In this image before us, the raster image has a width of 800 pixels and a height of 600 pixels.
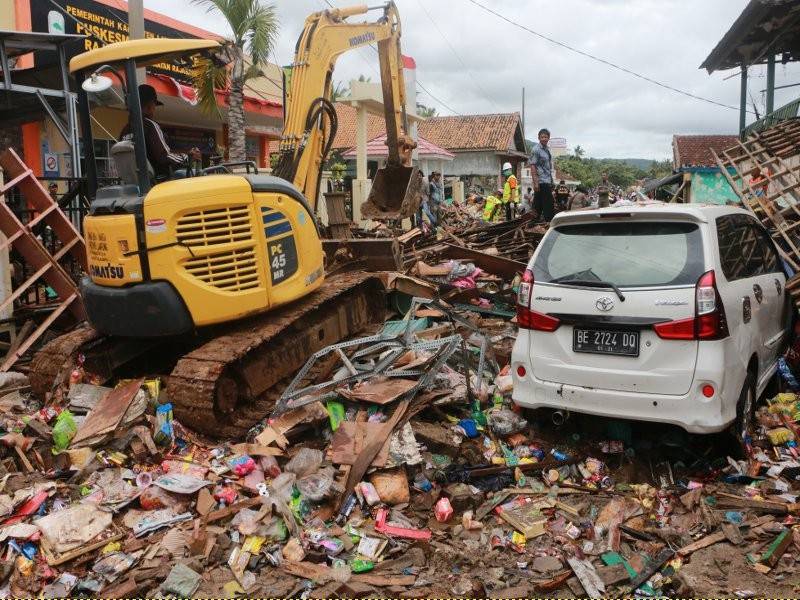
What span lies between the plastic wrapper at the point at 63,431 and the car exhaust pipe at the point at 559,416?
3.91m

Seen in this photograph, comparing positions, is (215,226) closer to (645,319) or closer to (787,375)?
(645,319)

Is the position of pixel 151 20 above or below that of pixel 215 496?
above

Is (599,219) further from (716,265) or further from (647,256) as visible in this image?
(716,265)

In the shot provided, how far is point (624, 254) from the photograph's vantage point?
16.6 ft

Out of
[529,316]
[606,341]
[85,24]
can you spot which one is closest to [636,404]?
[606,341]

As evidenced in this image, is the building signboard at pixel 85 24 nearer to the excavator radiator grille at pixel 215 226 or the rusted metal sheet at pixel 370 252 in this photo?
the rusted metal sheet at pixel 370 252

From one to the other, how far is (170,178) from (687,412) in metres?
4.75

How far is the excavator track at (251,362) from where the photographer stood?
5512mm

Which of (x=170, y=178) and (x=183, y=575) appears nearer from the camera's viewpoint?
(x=183, y=575)

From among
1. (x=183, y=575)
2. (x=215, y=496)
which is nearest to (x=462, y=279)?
(x=215, y=496)

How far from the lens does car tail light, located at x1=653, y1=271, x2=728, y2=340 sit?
4.63 metres

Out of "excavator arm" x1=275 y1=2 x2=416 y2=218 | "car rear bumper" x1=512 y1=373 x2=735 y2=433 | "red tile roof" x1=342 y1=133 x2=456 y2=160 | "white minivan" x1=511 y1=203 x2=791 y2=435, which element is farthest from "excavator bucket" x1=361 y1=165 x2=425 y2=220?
"red tile roof" x1=342 y1=133 x2=456 y2=160

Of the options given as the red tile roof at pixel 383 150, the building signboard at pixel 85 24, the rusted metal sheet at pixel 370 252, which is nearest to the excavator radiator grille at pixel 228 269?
the rusted metal sheet at pixel 370 252

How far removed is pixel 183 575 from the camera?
396 cm
